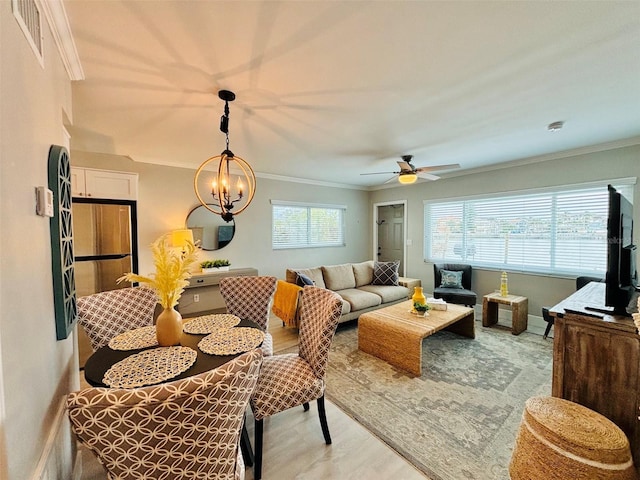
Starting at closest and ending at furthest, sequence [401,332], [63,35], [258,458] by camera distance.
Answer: [63,35] < [258,458] < [401,332]

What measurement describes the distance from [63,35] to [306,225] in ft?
14.4

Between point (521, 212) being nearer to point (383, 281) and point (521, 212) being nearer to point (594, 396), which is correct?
point (383, 281)

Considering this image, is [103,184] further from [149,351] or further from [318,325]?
[318,325]

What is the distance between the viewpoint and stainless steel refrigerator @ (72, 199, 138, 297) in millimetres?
3053

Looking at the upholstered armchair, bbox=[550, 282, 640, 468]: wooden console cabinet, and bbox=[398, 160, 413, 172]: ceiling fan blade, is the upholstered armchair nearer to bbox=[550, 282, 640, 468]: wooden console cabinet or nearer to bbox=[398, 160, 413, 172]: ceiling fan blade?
bbox=[398, 160, 413, 172]: ceiling fan blade

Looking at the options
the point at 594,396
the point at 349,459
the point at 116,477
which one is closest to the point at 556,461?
the point at 594,396

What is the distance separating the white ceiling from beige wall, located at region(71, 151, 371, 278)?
0.60 m

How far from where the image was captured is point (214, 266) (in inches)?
170

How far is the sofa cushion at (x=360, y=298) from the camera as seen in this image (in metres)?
4.09

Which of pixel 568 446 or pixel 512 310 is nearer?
pixel 568 446

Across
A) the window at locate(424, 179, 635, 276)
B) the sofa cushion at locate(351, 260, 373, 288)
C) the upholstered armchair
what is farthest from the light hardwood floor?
the window at locate(424, 179, 635, 276)

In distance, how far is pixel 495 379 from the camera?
2.65 meters

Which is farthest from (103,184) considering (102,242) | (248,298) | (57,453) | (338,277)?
(338,277)

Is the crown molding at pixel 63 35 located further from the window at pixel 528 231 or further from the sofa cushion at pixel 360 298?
the window at pixel 528 231
